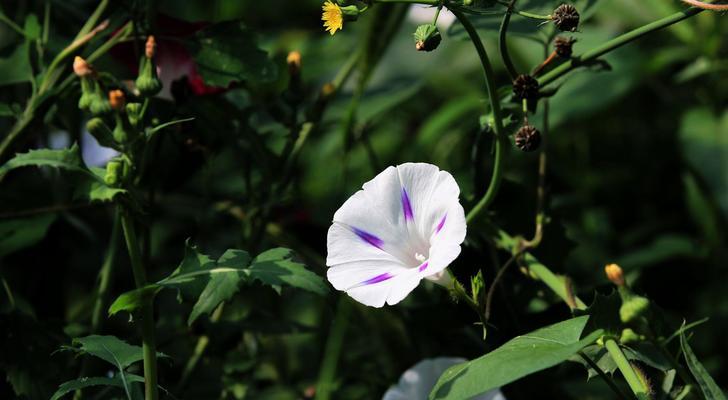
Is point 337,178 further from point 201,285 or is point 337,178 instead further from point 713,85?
point 201,285

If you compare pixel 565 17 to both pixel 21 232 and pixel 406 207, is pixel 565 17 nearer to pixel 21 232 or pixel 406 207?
pixel 406 207

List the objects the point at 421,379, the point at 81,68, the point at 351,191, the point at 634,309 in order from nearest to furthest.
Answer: the point at 634,309
the point at 81,68
the point at 421,379
the point at 351,191

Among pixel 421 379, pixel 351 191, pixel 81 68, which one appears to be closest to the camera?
pixel 81 68

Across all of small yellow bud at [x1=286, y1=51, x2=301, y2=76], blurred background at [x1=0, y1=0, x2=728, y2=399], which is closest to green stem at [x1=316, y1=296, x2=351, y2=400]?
blurred background at [x1=0, y1=0, x2=728, y2=399]

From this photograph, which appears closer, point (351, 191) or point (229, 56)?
point (229, 56)

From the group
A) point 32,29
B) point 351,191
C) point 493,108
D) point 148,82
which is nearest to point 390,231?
point 493,108
